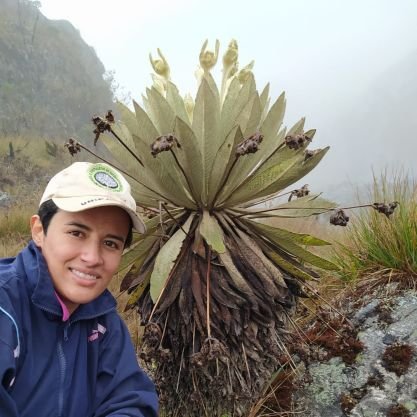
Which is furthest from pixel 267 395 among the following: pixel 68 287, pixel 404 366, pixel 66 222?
pixel 66 222

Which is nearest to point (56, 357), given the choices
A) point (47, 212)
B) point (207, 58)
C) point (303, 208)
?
point (47, 212)

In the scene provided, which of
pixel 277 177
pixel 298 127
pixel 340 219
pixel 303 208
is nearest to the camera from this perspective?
pixel 340 219

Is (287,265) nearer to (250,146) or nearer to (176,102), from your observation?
(250,146)

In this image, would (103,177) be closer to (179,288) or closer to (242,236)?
(179,288)

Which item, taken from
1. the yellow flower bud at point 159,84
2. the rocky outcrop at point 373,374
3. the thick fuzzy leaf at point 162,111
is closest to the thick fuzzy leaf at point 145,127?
the thick fuzzy leaf at point 162,111

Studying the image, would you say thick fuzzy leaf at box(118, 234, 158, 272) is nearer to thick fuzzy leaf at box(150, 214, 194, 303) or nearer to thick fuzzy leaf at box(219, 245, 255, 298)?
thick fuzzy leaf at box(150, 214, 194, 303)

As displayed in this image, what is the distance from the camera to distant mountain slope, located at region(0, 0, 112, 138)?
19312mm

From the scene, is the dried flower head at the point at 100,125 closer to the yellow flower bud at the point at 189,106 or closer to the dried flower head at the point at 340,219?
the yellow flower bud at the point at 189,106

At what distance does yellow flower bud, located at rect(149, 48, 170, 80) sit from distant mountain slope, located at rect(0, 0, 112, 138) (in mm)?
A: 15732

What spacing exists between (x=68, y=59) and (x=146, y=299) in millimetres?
26736

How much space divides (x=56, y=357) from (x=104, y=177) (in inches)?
27.3

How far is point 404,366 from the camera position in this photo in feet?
7.63

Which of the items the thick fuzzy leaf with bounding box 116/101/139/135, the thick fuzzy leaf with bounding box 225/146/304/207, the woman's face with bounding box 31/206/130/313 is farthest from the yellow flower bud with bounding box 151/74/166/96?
the woman's face with bounding box 31/206/130/313

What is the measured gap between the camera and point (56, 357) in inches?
66.5
